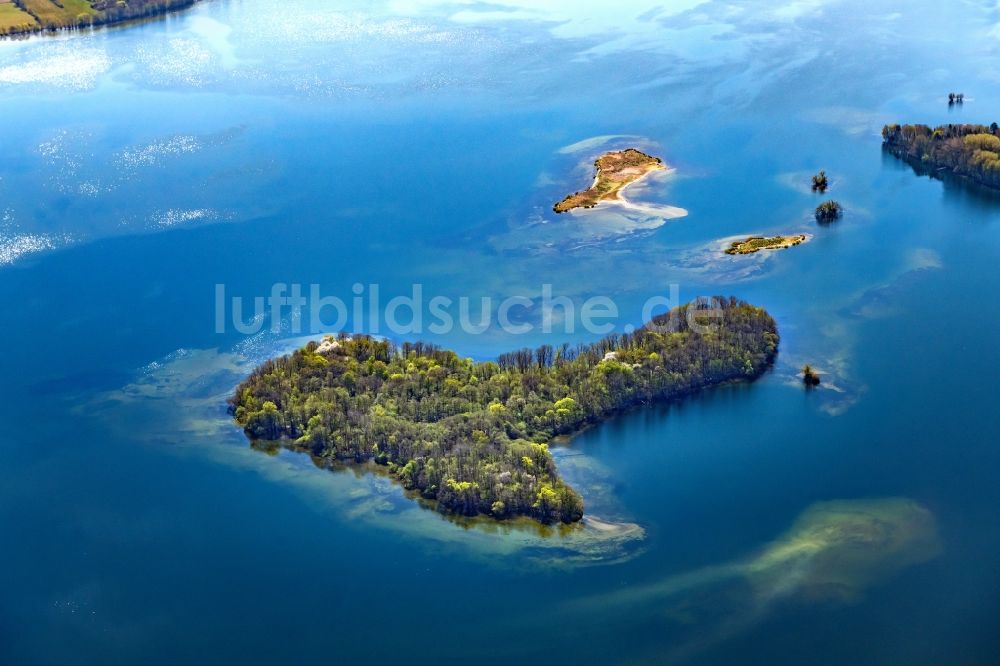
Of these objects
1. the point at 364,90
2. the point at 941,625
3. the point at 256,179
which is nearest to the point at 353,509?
the point at 941,625

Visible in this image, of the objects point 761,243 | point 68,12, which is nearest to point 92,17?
point 68,12

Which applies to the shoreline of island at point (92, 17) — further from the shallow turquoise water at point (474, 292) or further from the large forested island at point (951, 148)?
the large forested island at point (951, 148)

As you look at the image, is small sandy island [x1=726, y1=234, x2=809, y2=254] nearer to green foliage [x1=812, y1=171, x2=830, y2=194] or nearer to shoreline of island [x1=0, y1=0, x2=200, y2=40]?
green foliage [x1=812, y1=171, x2=830, y2=194]

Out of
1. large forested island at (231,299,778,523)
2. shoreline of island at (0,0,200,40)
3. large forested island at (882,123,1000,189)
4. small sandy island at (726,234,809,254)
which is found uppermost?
shoreline of island at (0,0,200,40)

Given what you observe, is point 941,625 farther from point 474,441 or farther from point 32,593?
point 32,593

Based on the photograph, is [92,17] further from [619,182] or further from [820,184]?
[820,184]

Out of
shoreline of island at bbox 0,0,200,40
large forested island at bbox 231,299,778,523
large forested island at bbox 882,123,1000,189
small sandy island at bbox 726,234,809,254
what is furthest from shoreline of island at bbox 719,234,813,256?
shoreline of island at bbox 0,0,200,40
